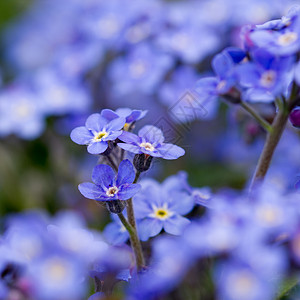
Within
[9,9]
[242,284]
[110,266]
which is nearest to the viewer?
[242,284]

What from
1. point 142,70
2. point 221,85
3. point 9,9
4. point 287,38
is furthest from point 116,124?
point 9,9

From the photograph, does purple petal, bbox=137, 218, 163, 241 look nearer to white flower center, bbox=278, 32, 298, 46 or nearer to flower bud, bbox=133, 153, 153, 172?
flower bud, bbox=133, 153, 153, 172

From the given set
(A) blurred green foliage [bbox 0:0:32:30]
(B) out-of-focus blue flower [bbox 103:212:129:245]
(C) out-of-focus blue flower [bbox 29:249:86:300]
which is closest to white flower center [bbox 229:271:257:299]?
(C) out-of-focus blue flower [bbox 29:249:86:300]

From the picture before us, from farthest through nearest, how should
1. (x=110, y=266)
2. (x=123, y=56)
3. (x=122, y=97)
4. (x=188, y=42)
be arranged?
(x=122, y=97), (x=123, y=56), (x=188, y=42), (x=110, y=266)

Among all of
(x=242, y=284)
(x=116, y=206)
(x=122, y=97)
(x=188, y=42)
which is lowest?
(x=122, y=97)

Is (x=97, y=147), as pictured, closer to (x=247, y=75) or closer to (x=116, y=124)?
(x=116, y=124)

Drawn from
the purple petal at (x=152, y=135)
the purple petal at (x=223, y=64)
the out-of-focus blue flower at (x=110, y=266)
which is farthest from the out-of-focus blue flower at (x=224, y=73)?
the out-of-focus blue flower at (x=110, y=266)

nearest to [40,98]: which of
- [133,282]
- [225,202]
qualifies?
[133,282]
